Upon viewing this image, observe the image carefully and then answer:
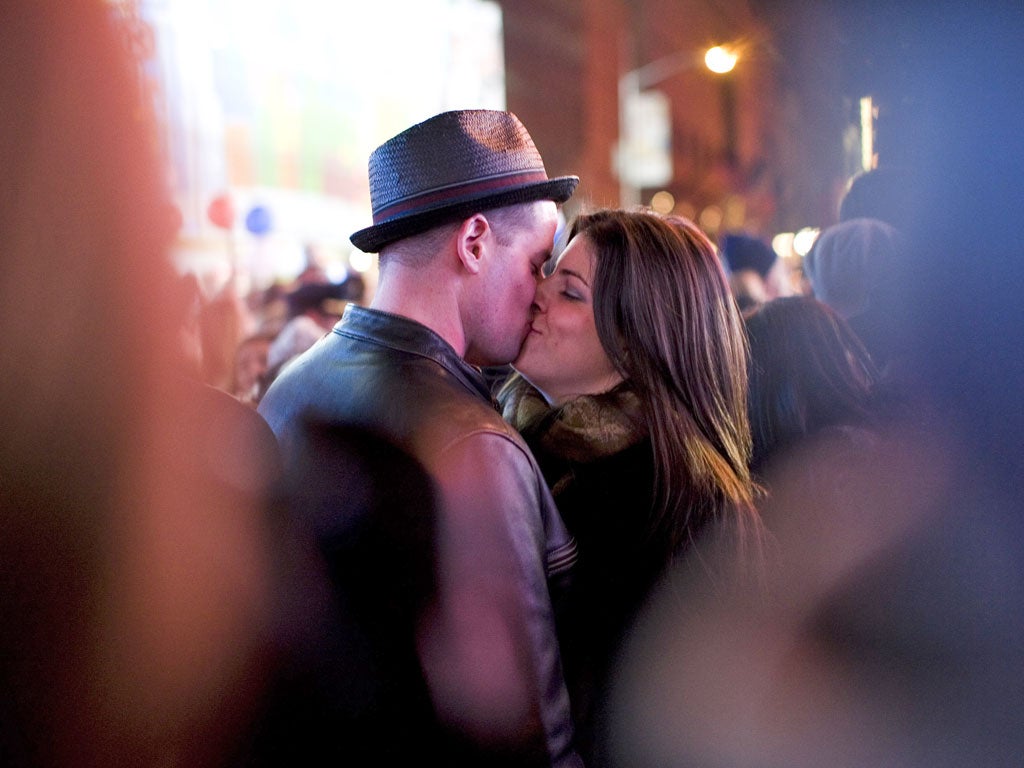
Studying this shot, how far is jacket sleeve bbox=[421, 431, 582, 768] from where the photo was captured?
1515 mm

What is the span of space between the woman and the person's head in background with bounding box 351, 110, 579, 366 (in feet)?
1.21

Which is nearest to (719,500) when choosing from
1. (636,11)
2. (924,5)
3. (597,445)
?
(597,445)

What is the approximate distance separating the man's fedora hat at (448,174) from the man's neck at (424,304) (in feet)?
0.34

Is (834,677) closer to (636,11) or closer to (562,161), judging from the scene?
(562,161)

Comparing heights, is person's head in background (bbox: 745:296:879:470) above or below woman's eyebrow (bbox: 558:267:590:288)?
below

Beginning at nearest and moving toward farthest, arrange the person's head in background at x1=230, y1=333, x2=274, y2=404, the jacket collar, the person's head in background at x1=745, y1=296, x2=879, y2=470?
the jacket collar → the person's head in background at x1=745, y1=296, x2=879, y2=470 → the person's head in background at x1=230, y1=333, x2=274, y2=404

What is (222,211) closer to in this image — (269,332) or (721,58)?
(269,332)

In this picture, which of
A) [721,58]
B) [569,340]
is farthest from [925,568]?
[721,58]

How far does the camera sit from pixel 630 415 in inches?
88.3

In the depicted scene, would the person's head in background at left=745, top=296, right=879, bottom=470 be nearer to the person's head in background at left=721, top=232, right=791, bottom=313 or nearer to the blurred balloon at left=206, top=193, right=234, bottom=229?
the person's head in background at left=721, top=232, right=791, bottom=313

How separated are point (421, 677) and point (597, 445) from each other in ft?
2.66

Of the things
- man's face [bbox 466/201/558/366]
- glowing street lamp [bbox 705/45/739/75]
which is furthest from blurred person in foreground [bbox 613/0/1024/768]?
glowing street lamp [bbox 705/45/739/75]

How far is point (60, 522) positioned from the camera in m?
0.85

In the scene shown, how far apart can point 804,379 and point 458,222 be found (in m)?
1.63
